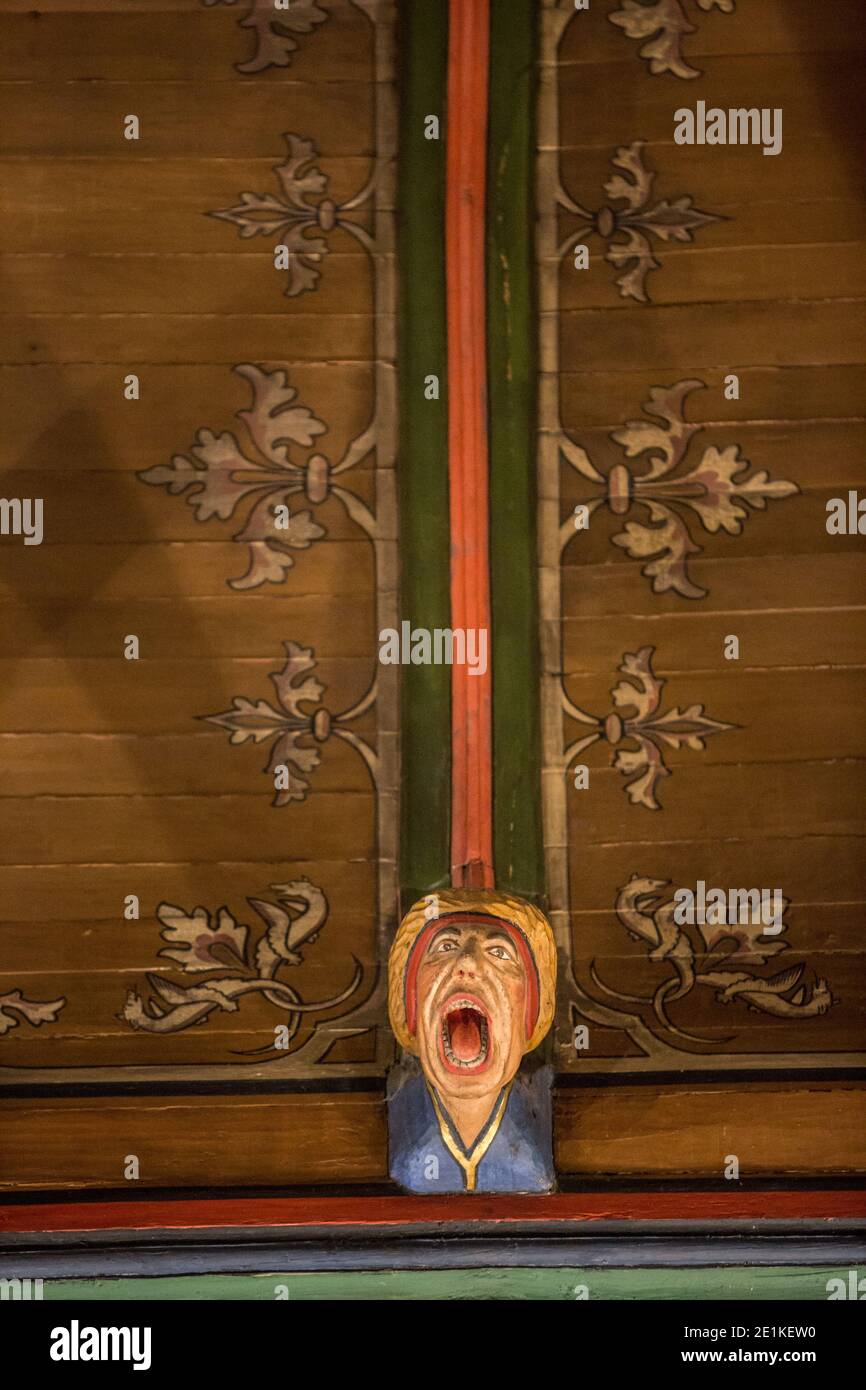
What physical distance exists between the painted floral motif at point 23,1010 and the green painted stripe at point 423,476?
0.79 m

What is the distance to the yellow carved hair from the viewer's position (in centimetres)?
234

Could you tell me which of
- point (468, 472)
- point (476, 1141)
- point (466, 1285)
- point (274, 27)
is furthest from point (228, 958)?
point (274, 27)

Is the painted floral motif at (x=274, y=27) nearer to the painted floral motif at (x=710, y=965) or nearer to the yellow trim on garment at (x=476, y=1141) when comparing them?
the painted floral motif at (x=710, y=965)

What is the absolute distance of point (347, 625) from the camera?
2580mm

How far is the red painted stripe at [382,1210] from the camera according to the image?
256cm

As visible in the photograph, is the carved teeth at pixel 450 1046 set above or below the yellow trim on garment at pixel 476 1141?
above

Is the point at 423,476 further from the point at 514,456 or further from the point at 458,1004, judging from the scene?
the point at 458,1004

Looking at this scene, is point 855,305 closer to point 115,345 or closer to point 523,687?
point 523,687

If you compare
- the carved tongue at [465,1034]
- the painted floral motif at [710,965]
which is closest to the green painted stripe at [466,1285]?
the painted floral motif at [710,965]

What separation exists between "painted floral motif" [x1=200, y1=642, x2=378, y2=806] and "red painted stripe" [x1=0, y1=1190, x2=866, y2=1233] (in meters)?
0.84

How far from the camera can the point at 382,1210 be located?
101 inches

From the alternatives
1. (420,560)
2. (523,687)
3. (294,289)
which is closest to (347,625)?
(420,560)

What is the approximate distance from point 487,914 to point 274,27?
1.81m
